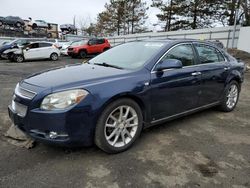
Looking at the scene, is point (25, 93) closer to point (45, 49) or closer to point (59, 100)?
point (59, 100)

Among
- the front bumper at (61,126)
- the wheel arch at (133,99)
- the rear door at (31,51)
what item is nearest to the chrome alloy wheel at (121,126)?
the wheel arch at (133,99)

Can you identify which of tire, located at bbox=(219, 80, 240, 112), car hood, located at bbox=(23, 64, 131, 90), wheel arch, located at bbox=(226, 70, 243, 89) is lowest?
tire, located at bbox=(219, 80, 240, 112)

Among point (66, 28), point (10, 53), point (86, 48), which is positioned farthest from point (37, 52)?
point (66, 28)

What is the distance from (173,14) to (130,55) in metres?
32.4

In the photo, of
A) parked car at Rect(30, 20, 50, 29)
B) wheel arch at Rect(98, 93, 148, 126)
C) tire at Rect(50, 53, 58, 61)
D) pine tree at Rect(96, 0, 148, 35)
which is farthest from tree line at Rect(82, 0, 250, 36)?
wheel arch at Rect(98, 93, 148, 126)

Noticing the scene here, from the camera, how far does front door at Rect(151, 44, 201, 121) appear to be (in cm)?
373

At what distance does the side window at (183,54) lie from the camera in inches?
161

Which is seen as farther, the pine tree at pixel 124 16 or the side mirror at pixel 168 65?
the pine tree at pixel 124 16

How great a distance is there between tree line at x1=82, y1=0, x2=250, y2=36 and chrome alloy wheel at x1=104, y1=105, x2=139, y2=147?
21732 mm

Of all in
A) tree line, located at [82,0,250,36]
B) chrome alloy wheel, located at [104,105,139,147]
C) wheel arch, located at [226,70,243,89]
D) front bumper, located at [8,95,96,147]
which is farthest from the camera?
tree line, located at [82,0,250,36]

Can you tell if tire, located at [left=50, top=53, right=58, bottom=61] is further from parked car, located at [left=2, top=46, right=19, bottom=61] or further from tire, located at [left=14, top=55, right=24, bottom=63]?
parked car, located at [left=2, top=46, right=19, bottom=61]

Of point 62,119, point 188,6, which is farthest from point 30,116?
point 188,6

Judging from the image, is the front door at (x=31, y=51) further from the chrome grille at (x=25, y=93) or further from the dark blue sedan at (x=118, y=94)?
the chrome grille at (x=25, y=93)

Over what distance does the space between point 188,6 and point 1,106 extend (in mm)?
30769
